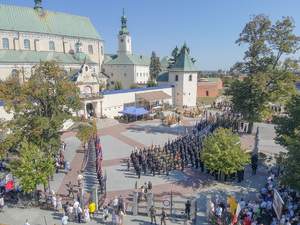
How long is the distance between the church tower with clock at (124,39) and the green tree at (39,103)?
4827 centimetres

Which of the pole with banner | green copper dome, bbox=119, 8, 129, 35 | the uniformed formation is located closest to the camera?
the pole with banner

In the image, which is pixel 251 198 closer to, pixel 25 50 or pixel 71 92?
pixel 71 92

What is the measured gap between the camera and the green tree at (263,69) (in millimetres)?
22562

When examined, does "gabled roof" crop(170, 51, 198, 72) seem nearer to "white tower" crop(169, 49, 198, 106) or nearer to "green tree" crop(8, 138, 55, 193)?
"white tower" crop(169, 49, 198, 106)

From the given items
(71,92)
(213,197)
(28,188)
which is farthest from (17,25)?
(213,197)

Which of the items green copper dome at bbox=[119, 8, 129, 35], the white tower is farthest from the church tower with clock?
the white tower

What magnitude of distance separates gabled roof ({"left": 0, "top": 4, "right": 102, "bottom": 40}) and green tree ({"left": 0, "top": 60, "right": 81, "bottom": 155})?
3002cm

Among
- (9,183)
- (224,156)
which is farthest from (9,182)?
(224,156)

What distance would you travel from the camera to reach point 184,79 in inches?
1652

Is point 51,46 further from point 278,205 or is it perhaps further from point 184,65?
point 278,205

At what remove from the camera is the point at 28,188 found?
11492 mm

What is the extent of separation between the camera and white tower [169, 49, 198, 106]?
4184 centimetres

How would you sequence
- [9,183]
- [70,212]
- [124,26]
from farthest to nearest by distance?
1. [124,26]
2. [9,183]
3. [70,212]

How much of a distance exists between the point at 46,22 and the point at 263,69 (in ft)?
133
